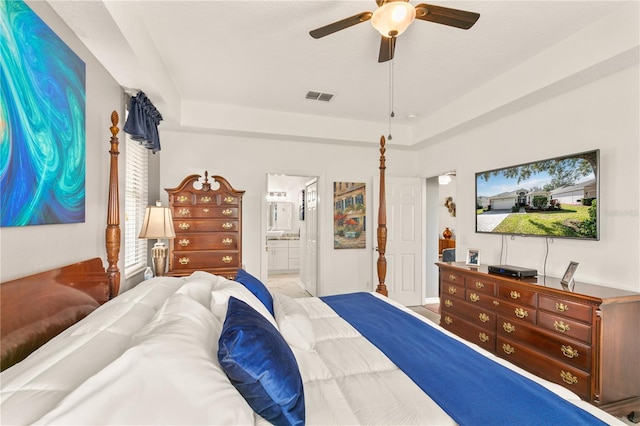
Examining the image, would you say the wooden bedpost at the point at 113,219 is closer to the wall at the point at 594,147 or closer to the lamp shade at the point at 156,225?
the lamp shade at the point at 156,225

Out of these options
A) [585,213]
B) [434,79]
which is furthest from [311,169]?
[585,213]

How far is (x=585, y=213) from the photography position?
2555 millimetres

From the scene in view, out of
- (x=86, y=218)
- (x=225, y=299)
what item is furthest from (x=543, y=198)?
(x=86, y=218)

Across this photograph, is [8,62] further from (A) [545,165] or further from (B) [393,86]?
(A) [545,165]

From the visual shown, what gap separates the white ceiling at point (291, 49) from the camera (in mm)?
2090

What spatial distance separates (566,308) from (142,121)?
12.4 feet

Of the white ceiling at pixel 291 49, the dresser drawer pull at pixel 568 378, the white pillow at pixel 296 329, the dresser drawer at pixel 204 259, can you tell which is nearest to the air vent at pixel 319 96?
the white ceiling at pixel 291 49

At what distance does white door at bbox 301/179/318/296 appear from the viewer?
4.94 metres

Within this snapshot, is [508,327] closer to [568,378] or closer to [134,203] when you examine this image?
[568,378]

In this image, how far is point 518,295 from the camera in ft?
8.63

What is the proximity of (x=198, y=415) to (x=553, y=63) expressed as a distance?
136 inches

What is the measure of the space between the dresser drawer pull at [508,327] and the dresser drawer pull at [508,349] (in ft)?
0.41

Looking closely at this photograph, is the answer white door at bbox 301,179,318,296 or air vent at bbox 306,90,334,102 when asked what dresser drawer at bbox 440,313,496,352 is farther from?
air vent at bbox 306,90,334,102

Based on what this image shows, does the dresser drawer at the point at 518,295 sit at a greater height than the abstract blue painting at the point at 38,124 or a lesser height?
lesser
